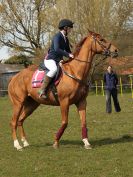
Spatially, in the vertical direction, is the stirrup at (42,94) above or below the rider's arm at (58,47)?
below

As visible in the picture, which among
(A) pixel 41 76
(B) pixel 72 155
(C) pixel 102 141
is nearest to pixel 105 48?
(A) pixel 41 76

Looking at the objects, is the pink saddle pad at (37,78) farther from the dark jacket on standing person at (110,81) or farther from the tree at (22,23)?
the tree at (22,23)

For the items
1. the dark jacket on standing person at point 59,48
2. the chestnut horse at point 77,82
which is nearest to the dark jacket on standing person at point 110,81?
the chestnut horse at point 77,82

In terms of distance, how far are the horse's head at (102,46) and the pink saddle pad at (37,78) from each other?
1.49 meters

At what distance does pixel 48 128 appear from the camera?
15.8m

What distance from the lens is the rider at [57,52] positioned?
35.8 feet

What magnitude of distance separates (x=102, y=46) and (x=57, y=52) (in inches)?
45.3

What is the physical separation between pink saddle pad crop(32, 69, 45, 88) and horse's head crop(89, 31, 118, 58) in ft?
4.89

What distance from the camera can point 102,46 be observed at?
11.1 meters

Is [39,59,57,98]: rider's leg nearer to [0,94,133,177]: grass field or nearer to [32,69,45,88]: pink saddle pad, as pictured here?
[32,69,45,88]: pink saddle pad

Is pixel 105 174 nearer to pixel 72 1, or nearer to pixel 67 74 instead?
pixel 67 74

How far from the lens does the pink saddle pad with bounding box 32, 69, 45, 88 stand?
11.3m

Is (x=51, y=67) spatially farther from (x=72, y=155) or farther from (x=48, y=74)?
(x=72, y=155)

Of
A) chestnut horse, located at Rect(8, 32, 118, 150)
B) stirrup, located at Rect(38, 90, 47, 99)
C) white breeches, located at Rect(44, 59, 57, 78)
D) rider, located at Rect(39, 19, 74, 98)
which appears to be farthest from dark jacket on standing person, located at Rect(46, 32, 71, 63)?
stirrup, located at Rect(38, 90, 47, 99)
